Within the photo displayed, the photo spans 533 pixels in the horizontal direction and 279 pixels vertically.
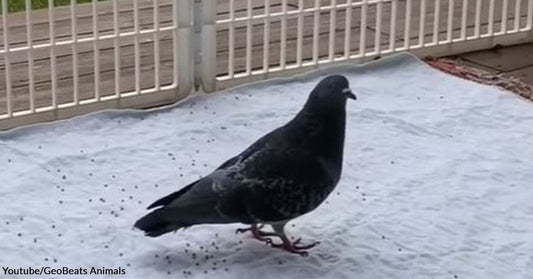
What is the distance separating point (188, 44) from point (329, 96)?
3.41ft

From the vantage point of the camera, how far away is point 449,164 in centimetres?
309

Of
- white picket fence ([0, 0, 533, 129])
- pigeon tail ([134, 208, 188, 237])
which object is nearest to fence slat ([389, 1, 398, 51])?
white picket fence ([0, 0, 533, 129])

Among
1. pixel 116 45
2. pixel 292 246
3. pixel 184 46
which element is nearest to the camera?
pixel 292 246

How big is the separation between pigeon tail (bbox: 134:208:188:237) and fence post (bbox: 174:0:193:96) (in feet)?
3.35

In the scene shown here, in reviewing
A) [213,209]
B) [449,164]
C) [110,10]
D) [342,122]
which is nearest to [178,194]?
[213,209]

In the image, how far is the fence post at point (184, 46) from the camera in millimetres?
3482

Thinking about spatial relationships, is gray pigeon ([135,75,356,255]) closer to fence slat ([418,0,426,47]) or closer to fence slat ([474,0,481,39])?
fence slat ([418,0,426,47])

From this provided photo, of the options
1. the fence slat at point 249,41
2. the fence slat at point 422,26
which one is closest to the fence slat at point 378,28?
the fence slat at point 422,26

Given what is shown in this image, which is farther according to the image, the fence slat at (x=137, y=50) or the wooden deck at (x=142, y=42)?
the wooden deck at (x=142, y=42)

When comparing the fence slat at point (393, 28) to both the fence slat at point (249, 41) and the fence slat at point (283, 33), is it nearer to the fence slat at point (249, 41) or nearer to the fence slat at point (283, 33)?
the fence slat at point (283, 33)

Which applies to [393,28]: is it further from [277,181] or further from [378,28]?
[277,181]

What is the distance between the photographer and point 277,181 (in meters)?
2.50

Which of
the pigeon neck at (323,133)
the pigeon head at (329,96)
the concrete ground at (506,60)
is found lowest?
the concrete ground at (506,60)

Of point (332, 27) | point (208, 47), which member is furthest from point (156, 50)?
point (332, 27)
